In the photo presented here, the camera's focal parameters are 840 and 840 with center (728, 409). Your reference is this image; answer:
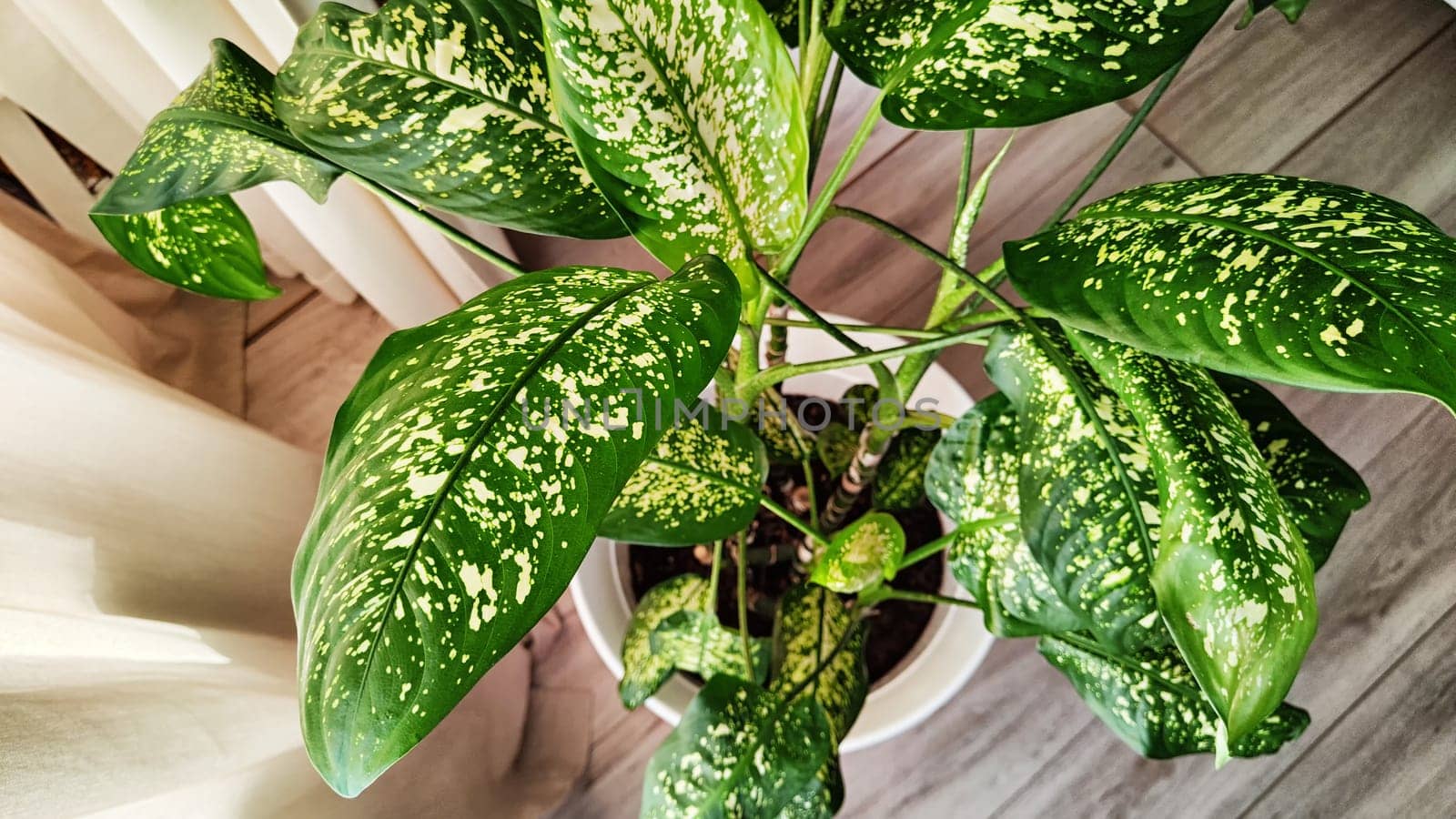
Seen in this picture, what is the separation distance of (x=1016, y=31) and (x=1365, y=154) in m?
1.15

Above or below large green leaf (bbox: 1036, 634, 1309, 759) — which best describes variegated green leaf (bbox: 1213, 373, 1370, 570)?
above


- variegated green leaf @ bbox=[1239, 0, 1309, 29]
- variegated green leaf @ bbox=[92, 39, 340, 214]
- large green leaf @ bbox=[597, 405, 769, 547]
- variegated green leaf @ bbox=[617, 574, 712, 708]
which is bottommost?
variegated green leaf @ bbox=[617, 574, 712, 708]

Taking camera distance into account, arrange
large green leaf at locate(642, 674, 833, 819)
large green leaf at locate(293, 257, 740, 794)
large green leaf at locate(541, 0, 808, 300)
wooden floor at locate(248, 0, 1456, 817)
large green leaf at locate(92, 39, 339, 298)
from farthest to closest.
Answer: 1. wooden floor at locate(248, 0, 1456, 817)
2. large green leaf at locate(642, 674, 833, 819)
3. large green leaf at locate(92, 39, 339, 298)
4. large green leaf at locate(541, 0, 808, 300)
5. large green leaf at locate(293, 257, 740, 794)

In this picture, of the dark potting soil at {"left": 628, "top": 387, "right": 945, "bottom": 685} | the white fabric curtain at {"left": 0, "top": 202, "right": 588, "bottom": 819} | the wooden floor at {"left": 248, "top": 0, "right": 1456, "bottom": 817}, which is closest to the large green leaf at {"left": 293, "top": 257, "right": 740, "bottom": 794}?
the white fabric curtain at {"left": 0, "top": 202, "right": 588, "bottom": 819}

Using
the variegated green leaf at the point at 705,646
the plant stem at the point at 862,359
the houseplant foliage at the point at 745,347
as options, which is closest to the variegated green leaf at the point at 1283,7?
the houseplant foliage at the point at 745,347

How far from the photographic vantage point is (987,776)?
1.09 metres

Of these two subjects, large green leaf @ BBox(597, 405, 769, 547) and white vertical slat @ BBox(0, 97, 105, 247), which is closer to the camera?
large green leaf @ BBox(597, 405, 769, 547)

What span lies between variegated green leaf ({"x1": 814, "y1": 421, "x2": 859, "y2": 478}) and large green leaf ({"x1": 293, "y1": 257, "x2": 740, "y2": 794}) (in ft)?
1.58

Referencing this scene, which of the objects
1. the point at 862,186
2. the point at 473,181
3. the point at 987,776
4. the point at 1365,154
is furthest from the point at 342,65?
the point at 1365,154

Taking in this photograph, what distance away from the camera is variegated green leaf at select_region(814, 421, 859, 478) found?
87 centimetres

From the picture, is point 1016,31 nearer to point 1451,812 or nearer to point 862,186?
point 862,186

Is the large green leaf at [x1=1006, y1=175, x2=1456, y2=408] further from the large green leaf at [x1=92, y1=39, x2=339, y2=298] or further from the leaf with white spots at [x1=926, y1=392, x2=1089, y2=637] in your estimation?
the large green leaf at [x1=92, y1=39, x2=339, y2=298]

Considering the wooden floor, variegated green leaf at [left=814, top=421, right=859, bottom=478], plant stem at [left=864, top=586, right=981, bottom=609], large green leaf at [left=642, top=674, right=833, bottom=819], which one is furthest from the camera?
the wooden floor

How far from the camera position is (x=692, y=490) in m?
0.61
